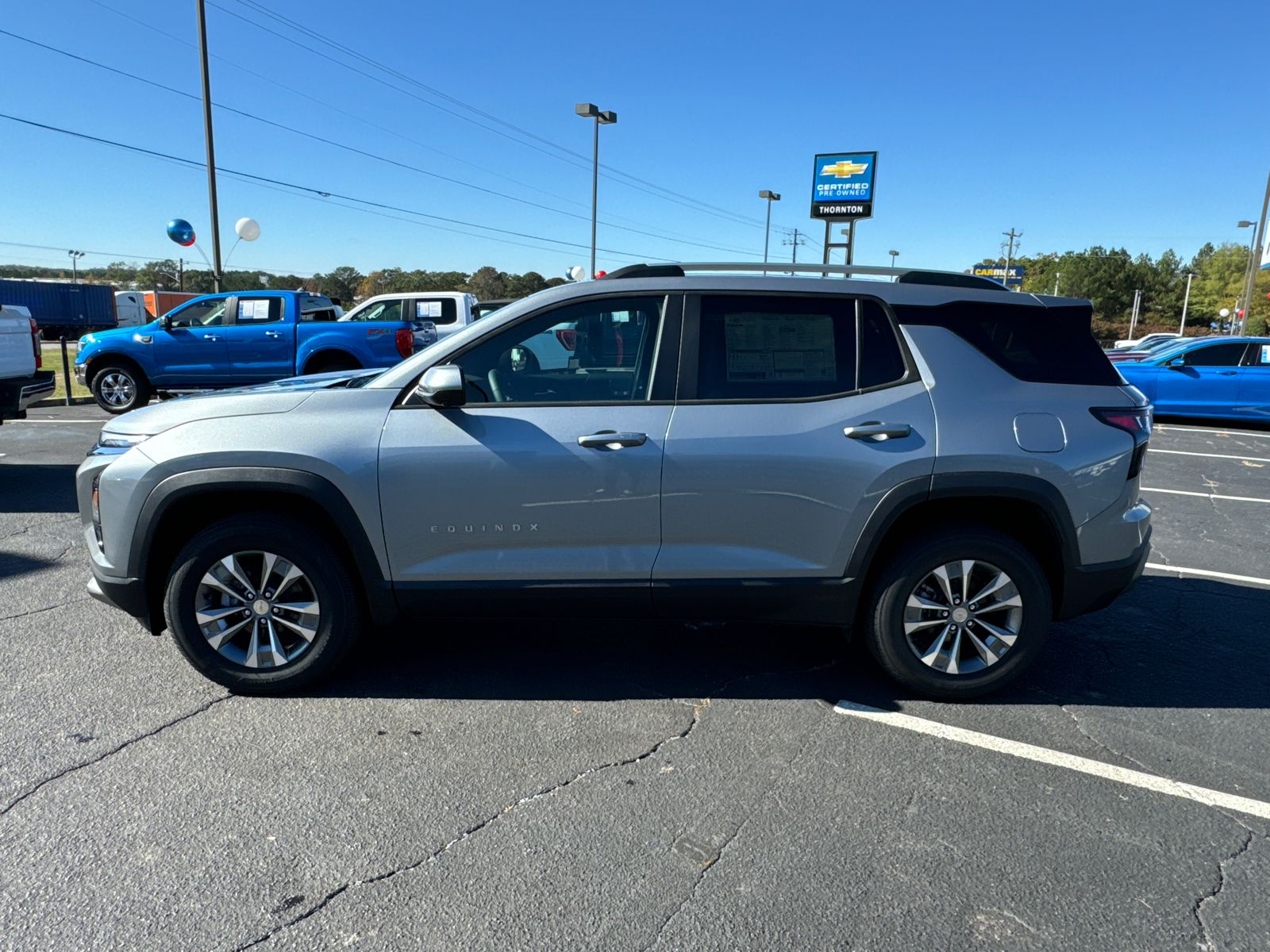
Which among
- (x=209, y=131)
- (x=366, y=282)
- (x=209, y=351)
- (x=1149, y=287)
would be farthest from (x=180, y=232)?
(x=1149, y=287)

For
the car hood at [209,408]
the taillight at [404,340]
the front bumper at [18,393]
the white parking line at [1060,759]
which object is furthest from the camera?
the taillight at [404,340]

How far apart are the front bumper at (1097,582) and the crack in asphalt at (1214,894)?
3.47 ft

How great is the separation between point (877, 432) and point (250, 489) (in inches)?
100

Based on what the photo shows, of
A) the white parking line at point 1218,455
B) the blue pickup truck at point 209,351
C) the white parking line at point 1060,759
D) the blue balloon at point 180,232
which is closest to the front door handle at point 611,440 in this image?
the white parking line at point 1060,759

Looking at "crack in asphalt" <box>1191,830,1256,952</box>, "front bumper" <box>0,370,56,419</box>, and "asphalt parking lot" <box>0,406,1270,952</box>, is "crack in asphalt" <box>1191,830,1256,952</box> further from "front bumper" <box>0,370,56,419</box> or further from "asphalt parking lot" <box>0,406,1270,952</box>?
"front bumper" <box>0,370,56,419</box>

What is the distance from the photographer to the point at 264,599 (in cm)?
345

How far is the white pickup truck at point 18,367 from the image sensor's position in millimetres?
7262

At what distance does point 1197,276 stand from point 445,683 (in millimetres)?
140704

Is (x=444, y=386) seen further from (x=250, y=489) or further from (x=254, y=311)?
(x=254, y=311)

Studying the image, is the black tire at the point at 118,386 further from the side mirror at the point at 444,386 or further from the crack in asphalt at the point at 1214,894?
the crack in asphalt at the point at 1214,894

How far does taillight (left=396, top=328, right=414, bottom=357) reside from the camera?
39.2 feet

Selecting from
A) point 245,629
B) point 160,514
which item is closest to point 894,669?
point 245,629

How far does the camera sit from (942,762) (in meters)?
3.11

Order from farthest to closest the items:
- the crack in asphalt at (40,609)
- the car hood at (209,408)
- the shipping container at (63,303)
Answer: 1. the shipping container at (63,303)
2. the crack in asphalt at (40,609)
3. the car hood at (209,408)
